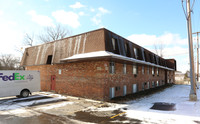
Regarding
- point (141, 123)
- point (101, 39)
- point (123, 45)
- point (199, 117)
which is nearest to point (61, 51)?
point (101, 39)

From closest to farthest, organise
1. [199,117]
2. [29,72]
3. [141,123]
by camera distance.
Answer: [141,123], [199,117], [29,72]

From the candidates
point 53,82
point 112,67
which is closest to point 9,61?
point 53,82

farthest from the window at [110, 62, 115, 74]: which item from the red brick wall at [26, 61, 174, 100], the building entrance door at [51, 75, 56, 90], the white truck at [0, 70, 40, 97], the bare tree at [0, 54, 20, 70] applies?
the bare tree at [0, 54, 20, 70]

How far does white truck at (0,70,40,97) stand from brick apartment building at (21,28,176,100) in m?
2.81

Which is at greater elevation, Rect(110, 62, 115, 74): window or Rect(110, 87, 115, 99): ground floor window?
Rect(110, 62, 115, 74): window

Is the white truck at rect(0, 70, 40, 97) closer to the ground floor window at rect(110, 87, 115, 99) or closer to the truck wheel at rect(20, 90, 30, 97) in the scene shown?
the truck wheel at rect(20, 90, 30, 97)

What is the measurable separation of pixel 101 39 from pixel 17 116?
873cm

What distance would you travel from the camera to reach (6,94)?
12109 millimetres

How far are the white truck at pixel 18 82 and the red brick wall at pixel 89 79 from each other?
2.84 metres

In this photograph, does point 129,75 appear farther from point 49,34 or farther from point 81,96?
point 49,34

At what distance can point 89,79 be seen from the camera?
1259 centimetres

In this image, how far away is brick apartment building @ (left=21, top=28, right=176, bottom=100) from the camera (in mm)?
11781

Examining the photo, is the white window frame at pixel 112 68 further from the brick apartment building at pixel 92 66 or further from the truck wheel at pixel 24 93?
the truck wheel at pixel 24 93

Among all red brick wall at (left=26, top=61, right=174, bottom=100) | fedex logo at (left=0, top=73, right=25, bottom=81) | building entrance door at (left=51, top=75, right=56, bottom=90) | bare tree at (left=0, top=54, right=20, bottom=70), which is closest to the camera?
red brick wall at (left=26, top=61, right=174, bottom=100)
